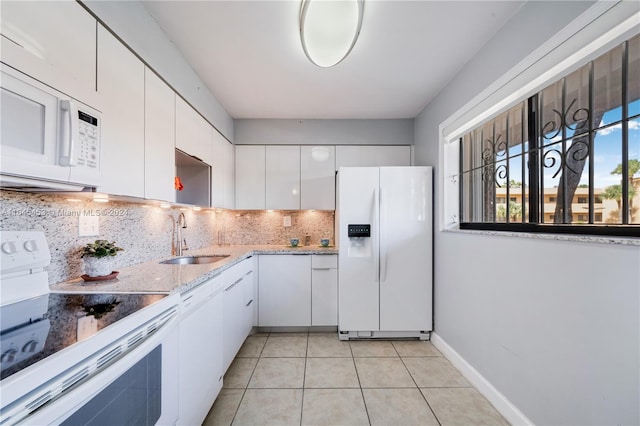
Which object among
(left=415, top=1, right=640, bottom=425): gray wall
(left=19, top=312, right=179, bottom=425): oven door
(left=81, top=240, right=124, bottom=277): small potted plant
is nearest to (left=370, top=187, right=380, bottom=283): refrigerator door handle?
(left=415, top=1, right=640, bottom=425): gray wall

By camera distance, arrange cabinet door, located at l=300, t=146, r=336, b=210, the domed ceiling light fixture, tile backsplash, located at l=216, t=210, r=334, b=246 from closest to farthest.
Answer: the domed ceiling light fixture → cabinet door, located at l=300, t=146, r=336, b=210 → tile backsplash, located at l=216, t=210, r=334, b=246

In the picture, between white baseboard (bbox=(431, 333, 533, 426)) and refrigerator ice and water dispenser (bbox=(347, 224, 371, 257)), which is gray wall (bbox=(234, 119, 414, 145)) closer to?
refrigerator ice and water dispenser (bbox=(347, 224, 371, 257))

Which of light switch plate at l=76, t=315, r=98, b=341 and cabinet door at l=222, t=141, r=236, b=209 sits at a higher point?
cabinet door at l=222, t=141, r=236, b=209

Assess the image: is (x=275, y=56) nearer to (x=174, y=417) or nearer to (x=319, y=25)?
(x=319, y=25)

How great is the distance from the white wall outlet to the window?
256 cm

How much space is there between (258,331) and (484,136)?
2.89 meters

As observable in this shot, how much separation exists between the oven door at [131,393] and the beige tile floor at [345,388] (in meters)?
0.75

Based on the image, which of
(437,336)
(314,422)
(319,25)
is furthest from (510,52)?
(314,422)

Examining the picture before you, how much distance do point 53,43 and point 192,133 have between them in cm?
113

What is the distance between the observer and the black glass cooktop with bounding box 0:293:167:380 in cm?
62

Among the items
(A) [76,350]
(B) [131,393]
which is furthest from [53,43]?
(B) [131,393]

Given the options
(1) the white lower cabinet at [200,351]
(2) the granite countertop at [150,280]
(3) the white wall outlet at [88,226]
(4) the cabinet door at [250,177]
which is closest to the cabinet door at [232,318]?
(1) the white lower cabinet at [200,351]

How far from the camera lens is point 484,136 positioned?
2.10 m

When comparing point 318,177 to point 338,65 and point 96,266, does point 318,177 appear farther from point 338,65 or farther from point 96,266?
point 96,266
